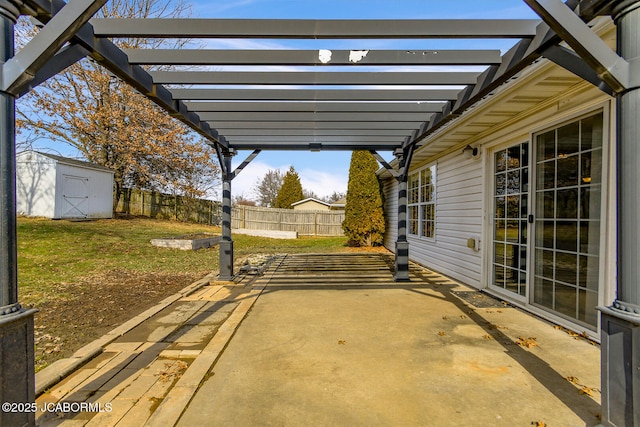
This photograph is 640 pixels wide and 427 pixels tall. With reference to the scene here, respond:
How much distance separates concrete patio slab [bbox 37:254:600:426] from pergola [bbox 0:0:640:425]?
68 cm

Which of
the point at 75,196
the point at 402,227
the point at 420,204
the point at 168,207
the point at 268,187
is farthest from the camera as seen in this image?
the point at 268,187

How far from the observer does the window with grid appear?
7465 mm

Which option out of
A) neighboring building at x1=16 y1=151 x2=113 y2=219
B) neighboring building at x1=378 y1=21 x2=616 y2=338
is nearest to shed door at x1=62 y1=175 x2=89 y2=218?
neighboring building at x1=16 y1=151 x2=113 y2=219

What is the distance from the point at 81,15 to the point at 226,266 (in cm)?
474

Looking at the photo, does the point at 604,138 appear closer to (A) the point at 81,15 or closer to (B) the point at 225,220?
(A) the point at 81,15

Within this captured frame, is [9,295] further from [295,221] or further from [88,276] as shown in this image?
[295,221]

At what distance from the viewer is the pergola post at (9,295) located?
1537mm

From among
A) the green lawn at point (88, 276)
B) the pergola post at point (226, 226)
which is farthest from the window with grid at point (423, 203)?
the green lawn at point (88, 276)

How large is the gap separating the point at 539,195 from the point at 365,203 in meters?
7.76

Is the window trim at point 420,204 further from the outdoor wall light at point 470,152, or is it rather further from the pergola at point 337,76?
the pergola at point 337,76

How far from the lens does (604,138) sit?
3010 mm

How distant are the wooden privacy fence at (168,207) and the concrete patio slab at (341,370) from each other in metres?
15.3

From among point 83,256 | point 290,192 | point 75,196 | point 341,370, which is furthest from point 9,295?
point 290,192

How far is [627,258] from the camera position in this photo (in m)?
1.64
